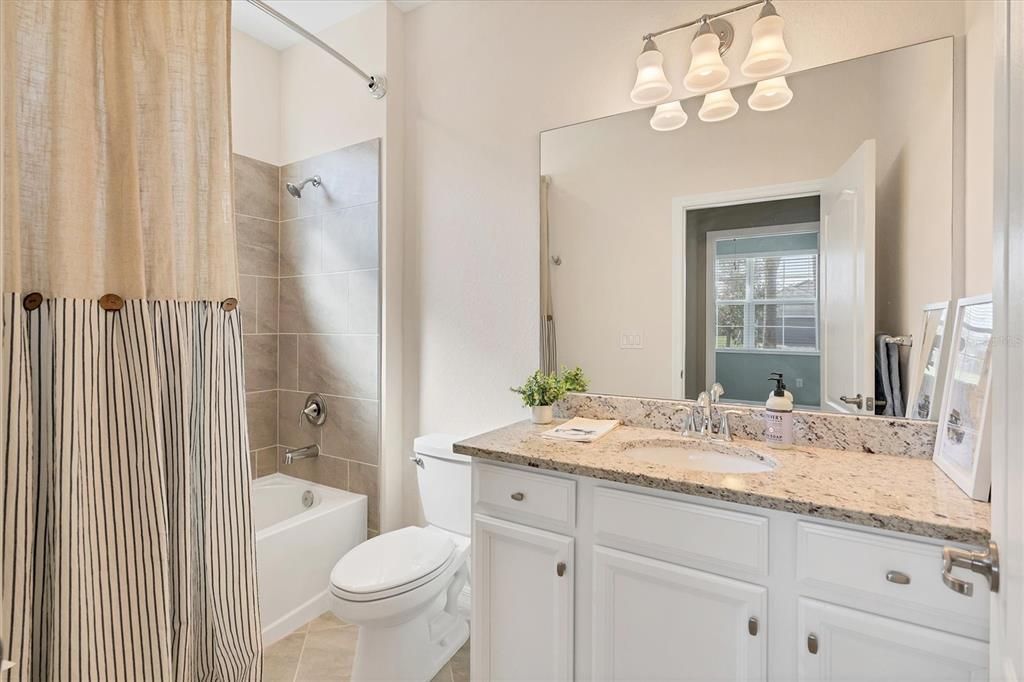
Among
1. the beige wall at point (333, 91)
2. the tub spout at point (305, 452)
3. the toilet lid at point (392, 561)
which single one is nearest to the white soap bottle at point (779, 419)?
the toilet lid at point (392, 561)

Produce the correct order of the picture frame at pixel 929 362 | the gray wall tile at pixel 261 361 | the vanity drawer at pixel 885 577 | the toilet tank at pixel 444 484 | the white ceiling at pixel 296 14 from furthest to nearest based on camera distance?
the gray wall tile at pixel 261 361 → the white ceiling at pixel 296 14 → the toilet tank at pixel 444 484 → the picture frame at pixel 929 362 → the vanity drawer at pixel 885 577

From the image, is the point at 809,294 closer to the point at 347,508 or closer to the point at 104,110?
the point at 104,110

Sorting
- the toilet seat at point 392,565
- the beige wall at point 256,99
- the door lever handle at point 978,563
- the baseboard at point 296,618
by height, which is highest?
the beige wall at point 256,99

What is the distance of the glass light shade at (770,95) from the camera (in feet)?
5.18

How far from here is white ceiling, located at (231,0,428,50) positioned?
92.8 inches

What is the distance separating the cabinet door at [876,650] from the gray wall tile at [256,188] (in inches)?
111

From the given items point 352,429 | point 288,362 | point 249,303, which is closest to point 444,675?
point 352,429

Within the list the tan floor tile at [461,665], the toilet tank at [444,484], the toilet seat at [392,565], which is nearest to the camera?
the toilet seat at [392,565]

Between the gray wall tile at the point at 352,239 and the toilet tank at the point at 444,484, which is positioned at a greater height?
the gray wall tile at the point at 352,239

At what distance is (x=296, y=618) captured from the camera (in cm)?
214

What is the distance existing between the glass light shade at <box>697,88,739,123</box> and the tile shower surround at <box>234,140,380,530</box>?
57.1 inches

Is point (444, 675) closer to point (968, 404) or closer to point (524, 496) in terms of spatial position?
point (524, 496)

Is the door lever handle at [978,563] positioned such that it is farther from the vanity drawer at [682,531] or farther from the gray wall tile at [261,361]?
the gray wall tile at [261,361]

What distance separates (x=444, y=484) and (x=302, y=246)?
152 centimetres
